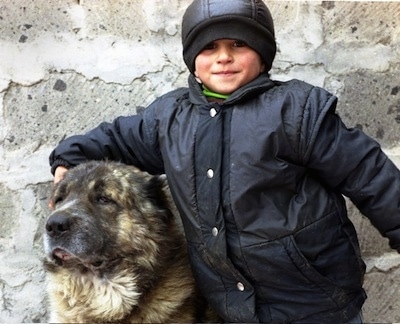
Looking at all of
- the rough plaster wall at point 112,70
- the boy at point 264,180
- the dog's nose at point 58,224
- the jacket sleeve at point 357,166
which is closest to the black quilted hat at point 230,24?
the boy at point 264,180

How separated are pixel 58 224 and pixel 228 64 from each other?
78cm

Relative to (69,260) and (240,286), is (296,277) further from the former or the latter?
(69,260)

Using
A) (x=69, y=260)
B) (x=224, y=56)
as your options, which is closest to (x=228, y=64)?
(x=224, y=56)

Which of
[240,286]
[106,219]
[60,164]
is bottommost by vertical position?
[240,286]

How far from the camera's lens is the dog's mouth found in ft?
6.77

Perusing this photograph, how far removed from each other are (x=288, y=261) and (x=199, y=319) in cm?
51

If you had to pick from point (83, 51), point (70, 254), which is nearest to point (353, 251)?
Result: point (70, 254)

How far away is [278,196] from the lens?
78.8 inches

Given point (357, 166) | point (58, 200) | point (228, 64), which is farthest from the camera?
point (58, 200)

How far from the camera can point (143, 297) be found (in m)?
2.17

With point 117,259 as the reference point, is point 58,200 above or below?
above

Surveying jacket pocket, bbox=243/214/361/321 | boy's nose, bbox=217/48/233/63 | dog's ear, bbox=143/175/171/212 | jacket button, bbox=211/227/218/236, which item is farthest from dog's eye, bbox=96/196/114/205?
boy's nose, bbox=217/48/233/63

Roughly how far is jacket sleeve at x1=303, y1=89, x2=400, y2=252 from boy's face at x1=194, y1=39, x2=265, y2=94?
0.24 meters

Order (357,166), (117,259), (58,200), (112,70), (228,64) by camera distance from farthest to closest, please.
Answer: (112,70)
(58,200)
(117,259)
(228,64)
(357,166)
